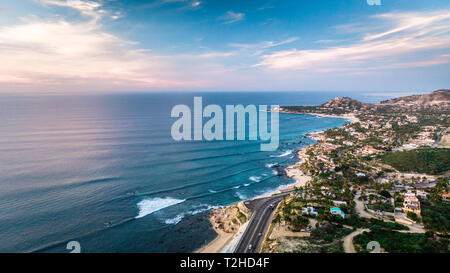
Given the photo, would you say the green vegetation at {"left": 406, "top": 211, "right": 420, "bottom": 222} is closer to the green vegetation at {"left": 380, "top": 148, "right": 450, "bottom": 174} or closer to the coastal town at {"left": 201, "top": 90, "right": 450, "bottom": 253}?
the coastal town at {"left": 201, "top": 90, "right": 450, "bottom": 253}

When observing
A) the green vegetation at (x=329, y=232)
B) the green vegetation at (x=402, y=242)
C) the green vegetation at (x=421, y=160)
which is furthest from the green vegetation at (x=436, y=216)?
the green vegetation at (x=421, y=160)

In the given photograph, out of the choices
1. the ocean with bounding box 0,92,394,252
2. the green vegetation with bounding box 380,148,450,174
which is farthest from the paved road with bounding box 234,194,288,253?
the green vegetation with bounding box 380,148,450,174

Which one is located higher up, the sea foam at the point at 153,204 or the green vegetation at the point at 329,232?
the green vegetation at the point at 329,232

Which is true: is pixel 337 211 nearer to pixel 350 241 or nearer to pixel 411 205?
pixel 350 241

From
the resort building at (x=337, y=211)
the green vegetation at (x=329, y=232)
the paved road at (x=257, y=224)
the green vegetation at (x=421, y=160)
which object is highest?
the green vegetation at (x=421, y=160)

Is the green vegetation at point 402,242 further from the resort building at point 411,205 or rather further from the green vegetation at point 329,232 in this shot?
the resort building at point 411,205

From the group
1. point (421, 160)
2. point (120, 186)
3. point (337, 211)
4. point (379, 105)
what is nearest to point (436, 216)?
point (337, 211)
